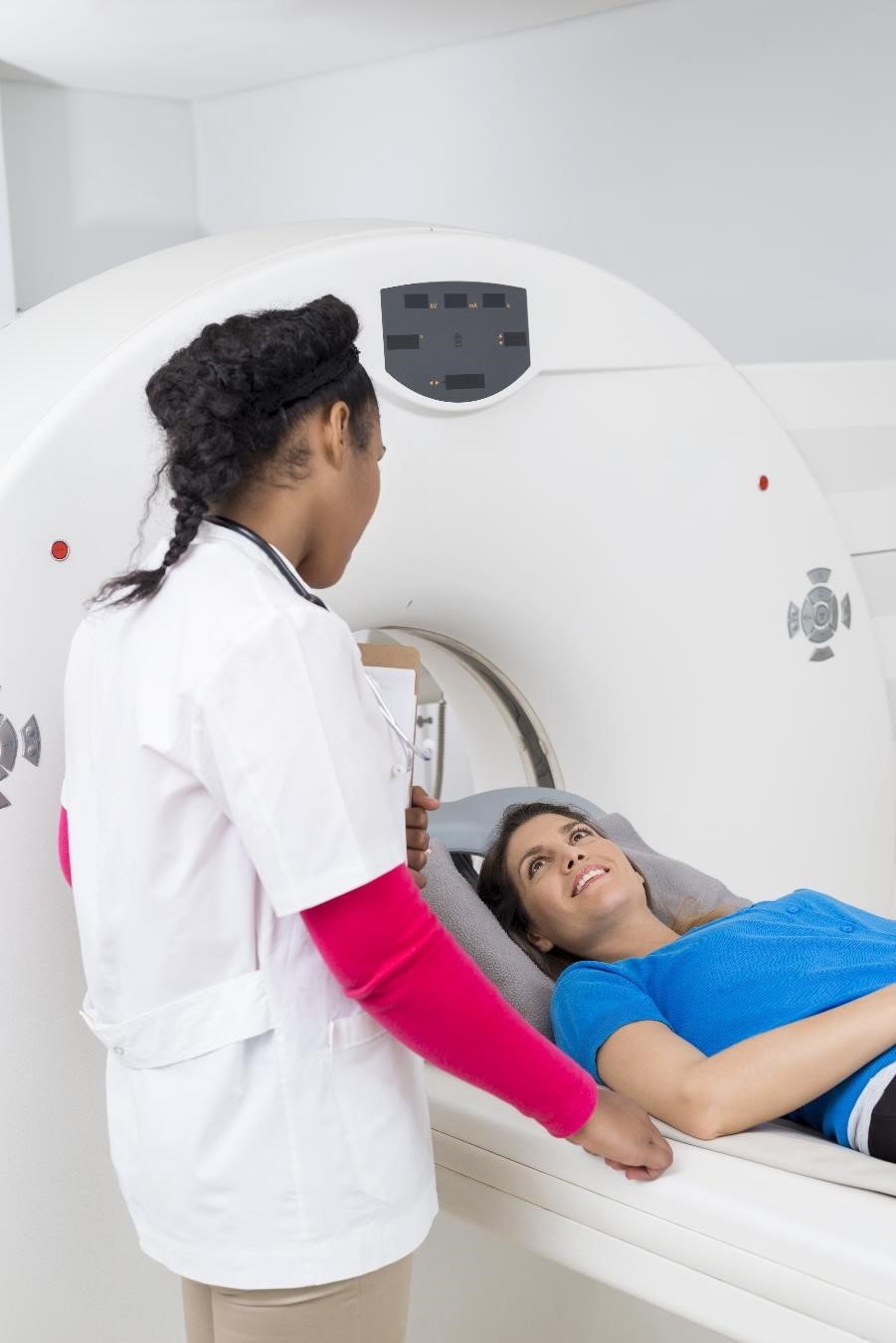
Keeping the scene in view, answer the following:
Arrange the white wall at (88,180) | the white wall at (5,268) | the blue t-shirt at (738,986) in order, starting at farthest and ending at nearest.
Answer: the white wall at (88,180) → the white wall at (5,268) → the blue t-shirt at (738,986)

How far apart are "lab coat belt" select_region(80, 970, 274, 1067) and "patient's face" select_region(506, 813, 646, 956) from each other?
2.26 ft

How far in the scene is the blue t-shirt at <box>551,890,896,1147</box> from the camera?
139 centimetres

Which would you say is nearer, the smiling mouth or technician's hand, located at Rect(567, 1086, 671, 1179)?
technician's hand, located at Rect(567, 1086, 671, 1179)

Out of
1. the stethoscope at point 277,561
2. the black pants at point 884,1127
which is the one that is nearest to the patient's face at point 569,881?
the black pants at point 884,1127

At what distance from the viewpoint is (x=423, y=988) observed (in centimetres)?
96

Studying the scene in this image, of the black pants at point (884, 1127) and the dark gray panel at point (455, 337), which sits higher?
the dark gray panel at point (455, 337)

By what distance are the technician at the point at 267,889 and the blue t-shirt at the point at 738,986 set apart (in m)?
0.34

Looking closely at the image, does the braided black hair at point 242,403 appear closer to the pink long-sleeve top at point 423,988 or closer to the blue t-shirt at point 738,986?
the pink long-sleeve top at point 423,988

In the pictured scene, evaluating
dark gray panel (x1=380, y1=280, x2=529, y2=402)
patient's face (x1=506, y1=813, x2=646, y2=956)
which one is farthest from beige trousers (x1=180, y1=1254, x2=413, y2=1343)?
dark gray panel (x1=380, y1=280, x2=529, y2=402)

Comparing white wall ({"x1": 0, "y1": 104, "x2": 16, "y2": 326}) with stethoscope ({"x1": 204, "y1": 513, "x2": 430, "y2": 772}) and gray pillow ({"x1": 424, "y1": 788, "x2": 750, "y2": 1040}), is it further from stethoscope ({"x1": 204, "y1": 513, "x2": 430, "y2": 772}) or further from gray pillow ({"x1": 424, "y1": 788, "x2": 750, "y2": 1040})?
stethoscope ({"x1": 204, "y1": 513, "x2": 430, "y2": 772})

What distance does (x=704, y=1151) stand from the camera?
127 cm

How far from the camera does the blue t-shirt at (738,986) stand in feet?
4.58

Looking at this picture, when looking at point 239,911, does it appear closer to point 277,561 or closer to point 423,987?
point 423,987

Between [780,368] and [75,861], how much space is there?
1.47 meters
